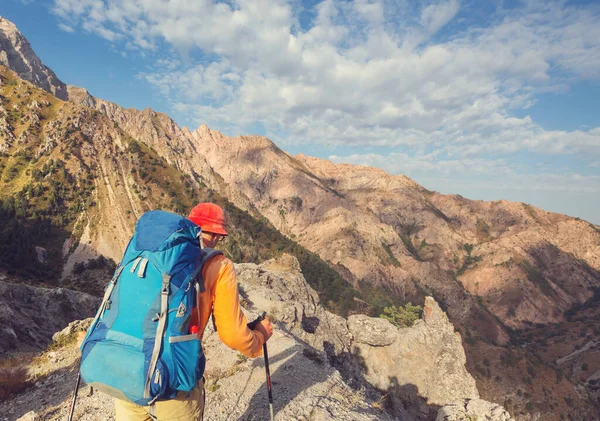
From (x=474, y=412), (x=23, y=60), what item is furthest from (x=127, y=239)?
(x=23, y=60)

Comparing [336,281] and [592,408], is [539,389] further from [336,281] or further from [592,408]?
[336,281]

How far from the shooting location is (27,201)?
208ft

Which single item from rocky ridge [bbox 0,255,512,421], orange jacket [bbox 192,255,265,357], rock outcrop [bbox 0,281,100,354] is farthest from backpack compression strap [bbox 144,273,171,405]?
rock outcrop [bbox 0,281,100,354]

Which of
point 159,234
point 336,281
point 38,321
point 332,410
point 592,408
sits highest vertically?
point 159,234

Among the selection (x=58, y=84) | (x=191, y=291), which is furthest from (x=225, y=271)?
(x=58, y=84)

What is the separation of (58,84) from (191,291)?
249m

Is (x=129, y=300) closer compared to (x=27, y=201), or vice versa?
(x=129, y=300)

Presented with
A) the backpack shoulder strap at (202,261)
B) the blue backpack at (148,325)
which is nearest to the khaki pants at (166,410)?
the blue backpack at (148,325)

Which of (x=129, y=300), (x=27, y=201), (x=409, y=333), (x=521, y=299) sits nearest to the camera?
(x=129, y=300)

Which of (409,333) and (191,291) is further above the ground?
(191,291)

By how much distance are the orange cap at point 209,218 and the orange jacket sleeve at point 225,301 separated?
496mm

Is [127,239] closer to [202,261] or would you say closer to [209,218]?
[209,218]

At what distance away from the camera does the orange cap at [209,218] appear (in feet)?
12.7

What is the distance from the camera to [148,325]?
114 inches
